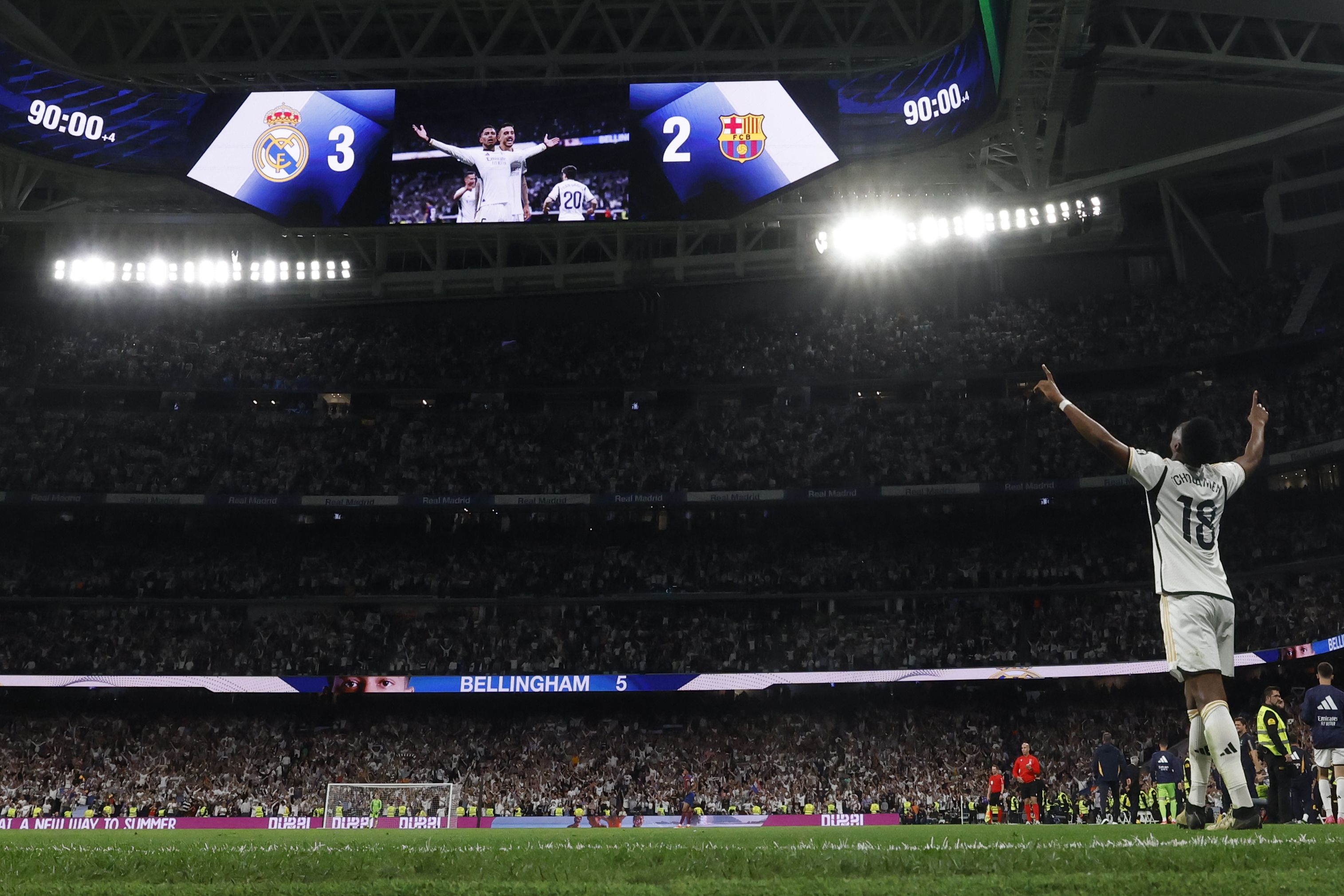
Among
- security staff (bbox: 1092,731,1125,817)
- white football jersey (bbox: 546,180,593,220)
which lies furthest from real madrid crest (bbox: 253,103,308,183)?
security staff (bbox: 1092,731,1125,817)

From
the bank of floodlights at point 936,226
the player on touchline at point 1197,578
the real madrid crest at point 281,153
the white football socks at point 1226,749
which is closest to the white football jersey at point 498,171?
the real madrid crest at point 281,153

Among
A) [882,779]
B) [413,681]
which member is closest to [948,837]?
[882,779]

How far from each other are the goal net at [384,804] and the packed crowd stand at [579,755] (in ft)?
0.86

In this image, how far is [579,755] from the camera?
38406 mm

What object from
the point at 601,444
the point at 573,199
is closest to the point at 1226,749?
the point at 573,199

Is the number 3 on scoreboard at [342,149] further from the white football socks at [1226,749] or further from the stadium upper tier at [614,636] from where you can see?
the white football socks at [1226,749]

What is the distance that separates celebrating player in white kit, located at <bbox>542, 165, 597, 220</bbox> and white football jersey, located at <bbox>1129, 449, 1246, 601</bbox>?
2160 cm

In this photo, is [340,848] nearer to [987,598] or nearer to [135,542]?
[987,598]

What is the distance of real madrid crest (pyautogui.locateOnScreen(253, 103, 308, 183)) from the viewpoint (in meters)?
27.6

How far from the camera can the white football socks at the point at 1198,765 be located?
800 cm

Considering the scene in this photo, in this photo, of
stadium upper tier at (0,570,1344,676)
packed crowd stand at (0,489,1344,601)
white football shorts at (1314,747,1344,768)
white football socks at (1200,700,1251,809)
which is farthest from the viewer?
packed crowd stand at (0,489,1344,601)

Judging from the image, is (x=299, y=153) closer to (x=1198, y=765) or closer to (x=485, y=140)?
(x=485, y=140)

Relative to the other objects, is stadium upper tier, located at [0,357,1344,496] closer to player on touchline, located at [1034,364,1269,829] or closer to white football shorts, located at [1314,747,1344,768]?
white football shorts, located at [1314,747,1344,768]

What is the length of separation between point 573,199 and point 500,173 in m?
2.00
